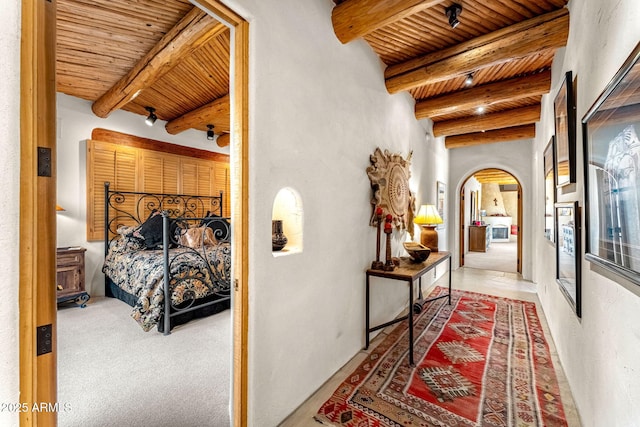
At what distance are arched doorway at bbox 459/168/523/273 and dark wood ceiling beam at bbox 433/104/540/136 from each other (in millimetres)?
3517

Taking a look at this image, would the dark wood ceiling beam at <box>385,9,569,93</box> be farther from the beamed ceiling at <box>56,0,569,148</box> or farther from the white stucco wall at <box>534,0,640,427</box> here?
the white stucco wall at <box>534,0,640,427</box>

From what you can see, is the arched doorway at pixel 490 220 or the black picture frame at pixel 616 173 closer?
the black picture frame at pixel 616 173

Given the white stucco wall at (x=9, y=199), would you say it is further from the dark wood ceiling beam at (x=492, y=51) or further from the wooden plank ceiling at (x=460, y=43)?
the dark wood ceiling beam at (x=492, y=51)

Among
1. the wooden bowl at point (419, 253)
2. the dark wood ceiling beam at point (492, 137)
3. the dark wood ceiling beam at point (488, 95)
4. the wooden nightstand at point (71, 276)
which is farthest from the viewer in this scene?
the dark wood ceiling beam at point (492, 137)

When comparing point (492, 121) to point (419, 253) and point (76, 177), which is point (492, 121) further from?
point (76, 177)

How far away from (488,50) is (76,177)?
5434 millimetres

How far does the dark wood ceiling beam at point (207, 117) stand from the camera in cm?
376

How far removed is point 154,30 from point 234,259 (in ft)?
7.82

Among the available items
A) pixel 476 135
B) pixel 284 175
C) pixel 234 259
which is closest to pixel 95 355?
pixel 234 259

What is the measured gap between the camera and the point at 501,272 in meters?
5.75

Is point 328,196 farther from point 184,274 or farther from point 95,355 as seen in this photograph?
point 95,355

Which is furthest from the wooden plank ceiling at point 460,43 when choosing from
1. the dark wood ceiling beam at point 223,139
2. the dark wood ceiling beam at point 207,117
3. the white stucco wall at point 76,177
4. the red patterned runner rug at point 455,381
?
the white stucco wall at point 76,177

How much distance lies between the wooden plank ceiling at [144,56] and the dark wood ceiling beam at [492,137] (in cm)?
467

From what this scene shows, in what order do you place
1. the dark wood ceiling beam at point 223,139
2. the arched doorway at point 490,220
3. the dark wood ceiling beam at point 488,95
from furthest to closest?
the arched doorway at point 490,220 → the dark wood ceiling beam at point 223,139 → the dark wood ceiling beam at point 488,95
